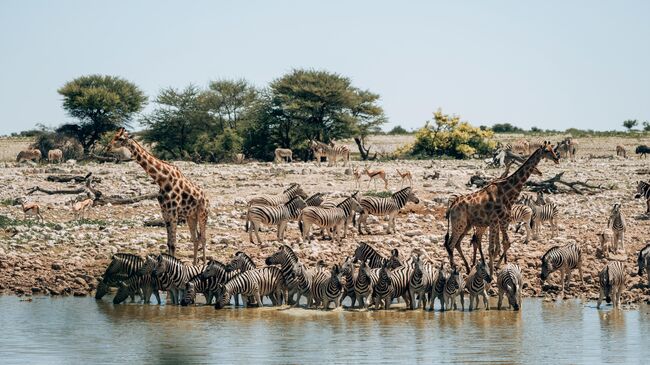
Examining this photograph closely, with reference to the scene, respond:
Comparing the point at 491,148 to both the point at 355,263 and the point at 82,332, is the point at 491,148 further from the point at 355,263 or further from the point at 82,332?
Answer: the point at 82,332

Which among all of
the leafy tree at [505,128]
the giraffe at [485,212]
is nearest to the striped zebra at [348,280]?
the giraffe at [485,212]

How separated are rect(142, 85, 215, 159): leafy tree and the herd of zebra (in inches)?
1214

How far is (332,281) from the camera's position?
16609mm

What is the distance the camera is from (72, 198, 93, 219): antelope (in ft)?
80.4

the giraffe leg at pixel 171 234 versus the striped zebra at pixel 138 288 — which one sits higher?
the giraffe leg at pixel 171 234

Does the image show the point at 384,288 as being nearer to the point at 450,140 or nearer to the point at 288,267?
the point at 288,267

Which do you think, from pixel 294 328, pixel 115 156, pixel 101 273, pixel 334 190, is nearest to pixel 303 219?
pixel 101 273

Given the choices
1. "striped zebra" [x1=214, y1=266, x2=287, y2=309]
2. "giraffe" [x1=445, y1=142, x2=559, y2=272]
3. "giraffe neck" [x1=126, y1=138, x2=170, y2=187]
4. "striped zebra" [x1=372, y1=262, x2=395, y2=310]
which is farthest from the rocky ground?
"striped zebra" [x1=214, y1=266, x2=287, y2=309]

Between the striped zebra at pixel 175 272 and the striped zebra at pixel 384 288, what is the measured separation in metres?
2.60

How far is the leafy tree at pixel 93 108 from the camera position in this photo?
162ft

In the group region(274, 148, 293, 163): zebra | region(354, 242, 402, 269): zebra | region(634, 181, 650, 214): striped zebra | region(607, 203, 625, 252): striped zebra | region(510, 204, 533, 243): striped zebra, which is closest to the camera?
region(354, 242, 402, 269): zebra

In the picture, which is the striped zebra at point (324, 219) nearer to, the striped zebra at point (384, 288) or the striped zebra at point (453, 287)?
the striped zebra at point (384, 288)

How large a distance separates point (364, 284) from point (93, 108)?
115 feet

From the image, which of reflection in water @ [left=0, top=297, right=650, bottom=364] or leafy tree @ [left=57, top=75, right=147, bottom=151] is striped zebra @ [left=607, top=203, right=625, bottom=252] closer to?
reflection in water @ [left=0, top=297, right=650, bottom=364]
